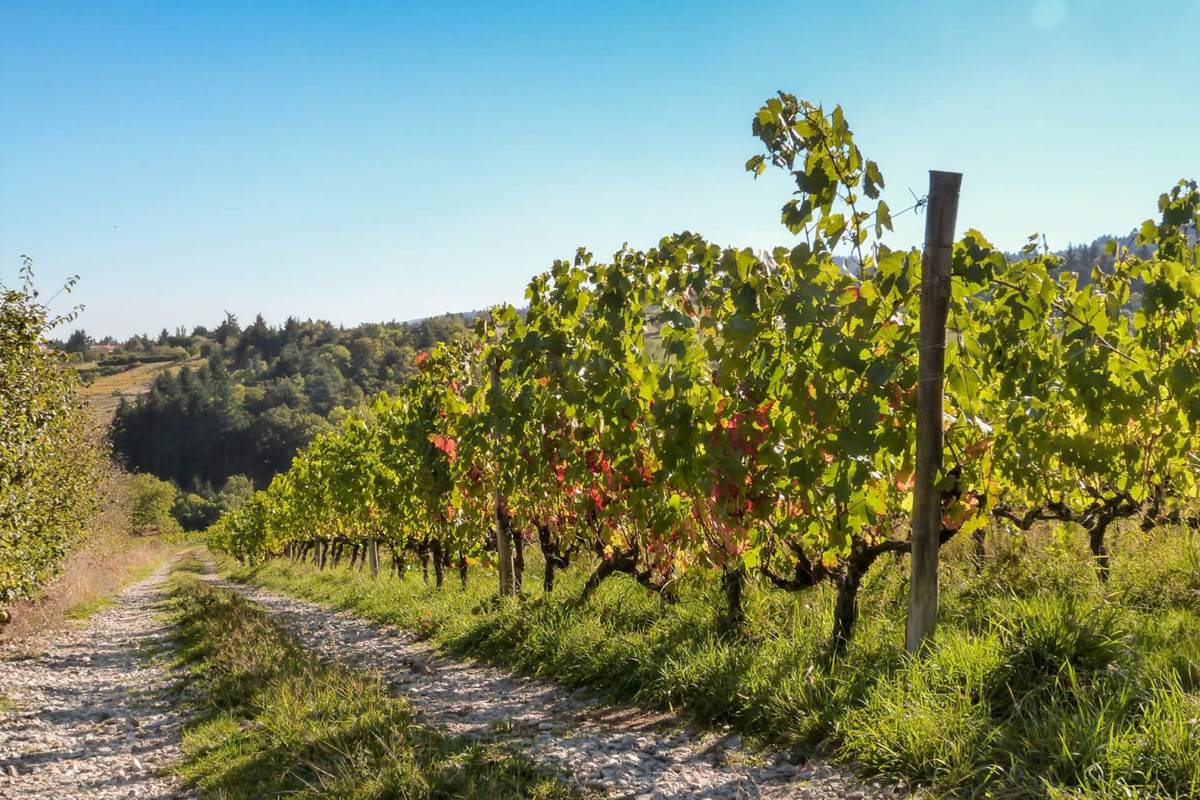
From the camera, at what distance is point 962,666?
414cm

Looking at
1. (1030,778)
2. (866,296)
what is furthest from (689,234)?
(1030,778)

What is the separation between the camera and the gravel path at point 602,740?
3.88 meters

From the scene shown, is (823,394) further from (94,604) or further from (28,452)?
(94,604)

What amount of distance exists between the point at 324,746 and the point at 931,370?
392 centimetres

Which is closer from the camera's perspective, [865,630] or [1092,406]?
[1092,406]

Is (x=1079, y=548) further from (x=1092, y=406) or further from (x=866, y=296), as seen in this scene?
(x=866, y=296)

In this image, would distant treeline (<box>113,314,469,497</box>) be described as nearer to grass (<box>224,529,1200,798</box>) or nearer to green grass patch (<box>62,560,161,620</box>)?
green grass patch (<box>62,560,161,620</box>)

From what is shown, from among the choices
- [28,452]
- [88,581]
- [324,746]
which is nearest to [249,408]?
[88,581]

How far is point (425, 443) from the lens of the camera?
31.1ft

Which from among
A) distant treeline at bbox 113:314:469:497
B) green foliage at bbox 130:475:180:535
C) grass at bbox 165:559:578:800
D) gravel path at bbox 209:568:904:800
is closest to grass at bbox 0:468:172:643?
grass at bbox 165:559:578:800

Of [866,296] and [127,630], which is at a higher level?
[866,296]

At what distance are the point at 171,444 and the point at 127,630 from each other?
100774 millimetres

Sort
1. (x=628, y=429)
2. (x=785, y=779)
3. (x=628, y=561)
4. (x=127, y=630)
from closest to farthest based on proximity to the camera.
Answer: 1. (x=785, y=779)
2. (x=628, y=429)
3. (x=628, y=561)
4. (x=127, y=630)

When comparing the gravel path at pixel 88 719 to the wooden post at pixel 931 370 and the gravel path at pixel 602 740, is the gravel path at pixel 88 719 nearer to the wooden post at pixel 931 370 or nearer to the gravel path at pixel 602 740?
the gravel path at pixel 602 740
